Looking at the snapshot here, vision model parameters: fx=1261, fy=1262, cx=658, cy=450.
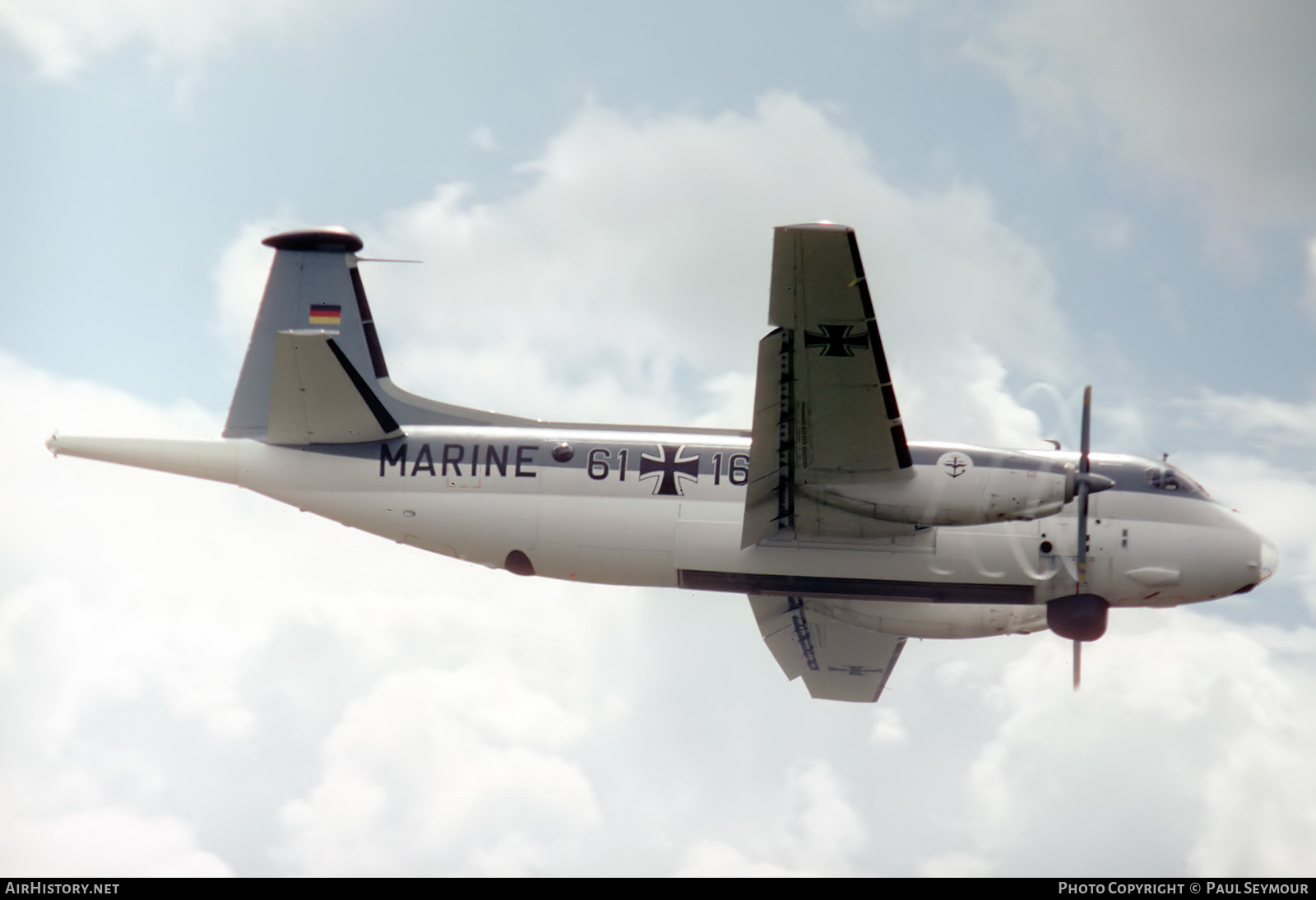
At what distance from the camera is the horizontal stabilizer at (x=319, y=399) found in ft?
62.0

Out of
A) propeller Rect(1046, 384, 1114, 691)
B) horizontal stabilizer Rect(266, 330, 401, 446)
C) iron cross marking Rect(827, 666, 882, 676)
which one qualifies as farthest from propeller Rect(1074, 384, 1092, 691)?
horizontal stabilizer Rect(266, 330, 401, 446)

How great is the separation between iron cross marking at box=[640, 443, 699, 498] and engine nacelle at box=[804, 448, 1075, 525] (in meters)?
2.42

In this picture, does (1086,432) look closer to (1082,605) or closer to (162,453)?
(1082,605)

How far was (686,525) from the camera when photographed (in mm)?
19312

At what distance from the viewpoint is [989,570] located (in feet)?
62.7

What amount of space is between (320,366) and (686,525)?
6.08 meters

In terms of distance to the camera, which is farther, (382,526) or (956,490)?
(382,526)

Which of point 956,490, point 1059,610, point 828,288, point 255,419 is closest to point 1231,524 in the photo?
point 1059,610

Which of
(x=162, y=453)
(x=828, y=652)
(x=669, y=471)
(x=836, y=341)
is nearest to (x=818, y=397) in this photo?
(x=836, y=341)

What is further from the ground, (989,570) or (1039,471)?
(1039,471)

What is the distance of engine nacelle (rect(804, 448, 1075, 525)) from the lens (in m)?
17.3

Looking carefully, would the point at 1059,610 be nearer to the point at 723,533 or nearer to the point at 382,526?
the point at 723,533

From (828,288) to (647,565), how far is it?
580cm

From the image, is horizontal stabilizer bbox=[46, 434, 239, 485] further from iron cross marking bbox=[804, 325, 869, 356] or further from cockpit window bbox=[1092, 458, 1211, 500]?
cockpit window bbox=[1092, 458, 1211, 500]
